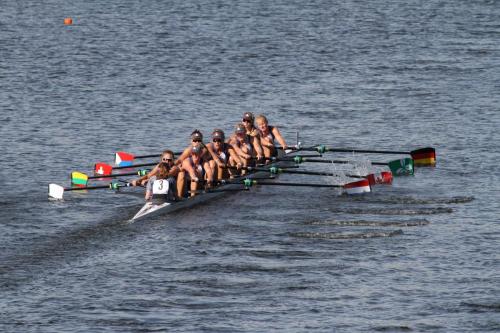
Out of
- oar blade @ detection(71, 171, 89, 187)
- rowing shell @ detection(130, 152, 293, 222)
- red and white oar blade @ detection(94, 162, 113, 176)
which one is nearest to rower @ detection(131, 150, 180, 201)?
rowing shell @ detection(130, 152, 293, 222)

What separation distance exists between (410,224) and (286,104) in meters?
24.2

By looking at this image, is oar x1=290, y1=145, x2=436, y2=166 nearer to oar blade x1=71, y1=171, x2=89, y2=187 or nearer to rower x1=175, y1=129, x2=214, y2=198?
rower x1=175, y1=129, x2=214, y2=198

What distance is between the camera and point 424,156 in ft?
155

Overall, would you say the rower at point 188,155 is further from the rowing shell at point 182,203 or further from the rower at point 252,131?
the rower at point 252,131

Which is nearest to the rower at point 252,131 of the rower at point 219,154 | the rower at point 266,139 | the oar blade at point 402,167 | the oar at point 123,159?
the rower at point 266,139

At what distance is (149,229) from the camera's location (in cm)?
3703

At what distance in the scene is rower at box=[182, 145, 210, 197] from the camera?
132 feet

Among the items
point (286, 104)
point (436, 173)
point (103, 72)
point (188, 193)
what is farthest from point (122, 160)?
point (103, 72)

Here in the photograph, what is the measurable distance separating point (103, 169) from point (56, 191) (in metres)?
3.53

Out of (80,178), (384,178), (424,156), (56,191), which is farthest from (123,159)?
(424,156)

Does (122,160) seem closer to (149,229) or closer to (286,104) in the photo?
(149,229)

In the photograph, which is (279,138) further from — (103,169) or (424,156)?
(103,169)

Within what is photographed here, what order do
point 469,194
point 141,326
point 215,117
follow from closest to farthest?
point 141,326
point 469,194
point 215,117

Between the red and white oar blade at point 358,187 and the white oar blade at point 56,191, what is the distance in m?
9.06
